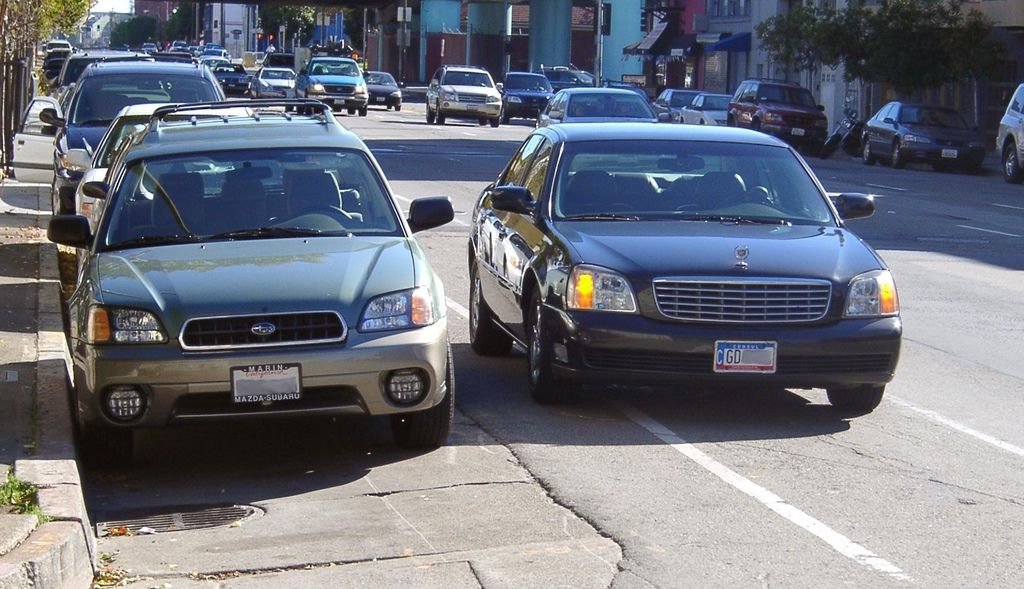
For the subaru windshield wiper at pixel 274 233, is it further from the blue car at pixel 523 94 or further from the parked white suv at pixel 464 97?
the blue car at pixel 523 94

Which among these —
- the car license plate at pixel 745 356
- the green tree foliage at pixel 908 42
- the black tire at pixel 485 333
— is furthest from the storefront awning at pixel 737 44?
the car license plate at pixel 745 356

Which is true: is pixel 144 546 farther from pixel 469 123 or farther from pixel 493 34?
pixel 493 34

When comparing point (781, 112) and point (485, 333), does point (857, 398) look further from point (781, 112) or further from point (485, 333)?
point (781, 112)

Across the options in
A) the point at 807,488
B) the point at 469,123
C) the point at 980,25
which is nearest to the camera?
the point at 807,488

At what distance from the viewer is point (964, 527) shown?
6973 millimetres

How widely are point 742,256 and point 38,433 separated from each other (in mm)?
3727

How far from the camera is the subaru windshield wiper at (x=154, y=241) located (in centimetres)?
846

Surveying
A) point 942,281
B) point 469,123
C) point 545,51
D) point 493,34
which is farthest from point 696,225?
point 493,34

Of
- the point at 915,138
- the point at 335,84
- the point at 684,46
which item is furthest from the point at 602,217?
the point at 684,46

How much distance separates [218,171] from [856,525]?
13.0 feet

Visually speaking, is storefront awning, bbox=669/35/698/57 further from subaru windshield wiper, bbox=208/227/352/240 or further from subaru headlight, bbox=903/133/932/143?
subaru windshield wiper, bbox=208/227/352/240

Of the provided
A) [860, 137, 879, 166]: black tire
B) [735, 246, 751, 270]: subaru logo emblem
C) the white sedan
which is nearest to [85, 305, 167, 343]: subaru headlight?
[735, 246, 751, 270]: subaru logo emblem

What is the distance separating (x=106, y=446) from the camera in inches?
312

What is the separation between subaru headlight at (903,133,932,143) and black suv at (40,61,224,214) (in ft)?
77.0
